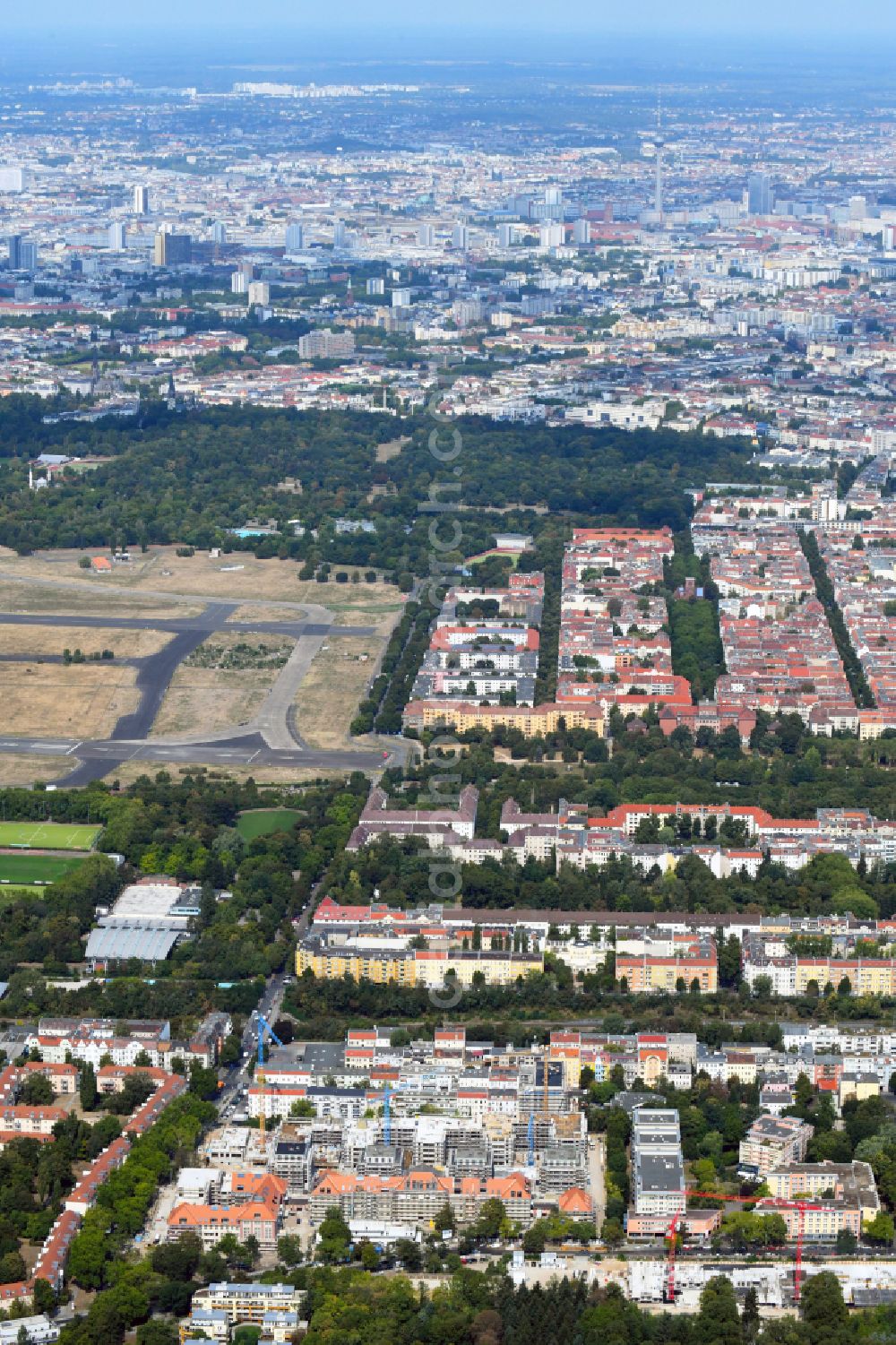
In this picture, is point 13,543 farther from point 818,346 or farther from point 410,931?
point 818,346

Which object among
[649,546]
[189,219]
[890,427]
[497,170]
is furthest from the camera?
[497,170]

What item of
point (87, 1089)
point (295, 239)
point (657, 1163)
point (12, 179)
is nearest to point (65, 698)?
point (87, 1089)

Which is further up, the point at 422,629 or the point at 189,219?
the point at 422,629

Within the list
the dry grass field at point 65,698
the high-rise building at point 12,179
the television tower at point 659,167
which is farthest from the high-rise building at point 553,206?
the dry grass field at point 65,698

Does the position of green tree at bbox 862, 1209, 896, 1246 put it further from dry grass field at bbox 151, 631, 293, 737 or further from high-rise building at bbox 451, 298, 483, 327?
high-rise building at bbox 451, 298, 483, 327

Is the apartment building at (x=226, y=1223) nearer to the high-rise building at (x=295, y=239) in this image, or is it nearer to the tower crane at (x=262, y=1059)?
the tower crane at (x=262, y=1059)

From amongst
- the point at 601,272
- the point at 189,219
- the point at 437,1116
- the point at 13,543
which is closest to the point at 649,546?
the point at 13,543

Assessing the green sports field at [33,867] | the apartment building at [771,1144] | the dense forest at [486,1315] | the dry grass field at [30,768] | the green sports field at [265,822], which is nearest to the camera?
the dense forest at [486,1315]
